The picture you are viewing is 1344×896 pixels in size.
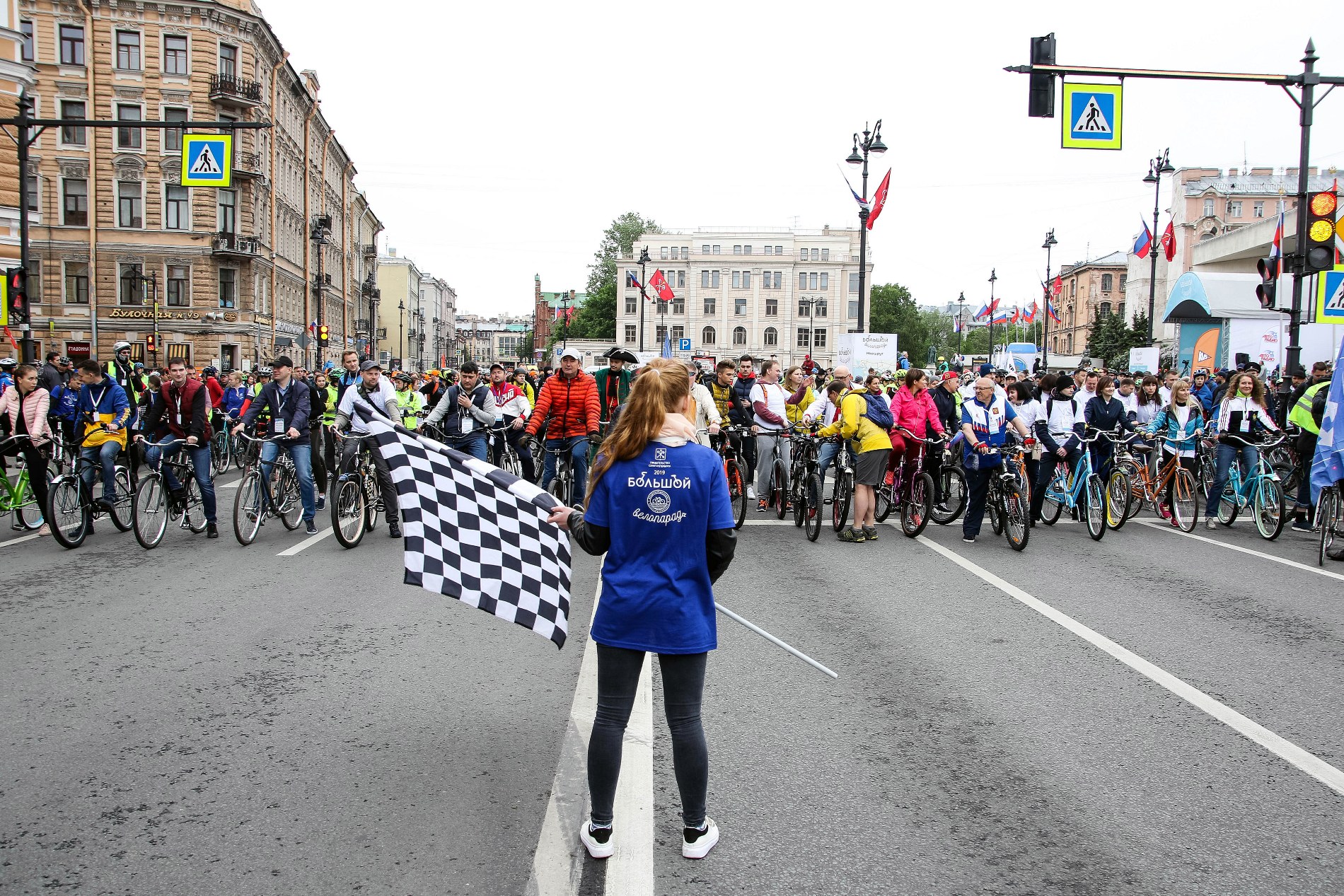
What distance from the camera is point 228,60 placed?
1951 inches

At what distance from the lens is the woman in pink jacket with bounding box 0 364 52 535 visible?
35.8 feet

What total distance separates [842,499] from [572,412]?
10.7ft

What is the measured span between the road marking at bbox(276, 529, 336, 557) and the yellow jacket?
555 centimetres

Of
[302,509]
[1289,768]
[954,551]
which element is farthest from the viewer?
[302,509]

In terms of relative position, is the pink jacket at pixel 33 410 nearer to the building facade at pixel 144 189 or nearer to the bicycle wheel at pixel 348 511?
the bicycle wheel at pixel 348 511

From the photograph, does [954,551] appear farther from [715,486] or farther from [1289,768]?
[715,486]

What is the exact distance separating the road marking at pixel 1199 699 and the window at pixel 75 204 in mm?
51025

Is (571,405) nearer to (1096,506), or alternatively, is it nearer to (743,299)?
(1096,506)

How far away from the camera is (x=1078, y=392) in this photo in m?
14.3

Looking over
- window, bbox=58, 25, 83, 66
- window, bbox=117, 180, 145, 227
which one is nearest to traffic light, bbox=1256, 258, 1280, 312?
window, bbox=117, 180, 145, 227

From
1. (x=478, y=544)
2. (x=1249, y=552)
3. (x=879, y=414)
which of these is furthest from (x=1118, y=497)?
(x=478, y=544)

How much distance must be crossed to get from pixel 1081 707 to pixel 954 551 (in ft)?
17.5

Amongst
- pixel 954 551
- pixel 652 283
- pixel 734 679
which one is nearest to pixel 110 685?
pixel 734 679

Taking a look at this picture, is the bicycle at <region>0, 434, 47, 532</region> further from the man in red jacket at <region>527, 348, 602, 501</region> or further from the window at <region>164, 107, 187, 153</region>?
the window at <region>164, 107, 187, 153</region>
